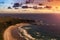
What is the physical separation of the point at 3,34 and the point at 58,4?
54 cm

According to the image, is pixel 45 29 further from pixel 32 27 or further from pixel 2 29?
pixel 2 29

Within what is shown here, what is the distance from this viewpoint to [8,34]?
132 cm

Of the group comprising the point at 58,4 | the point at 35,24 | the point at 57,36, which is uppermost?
the point at 58,4

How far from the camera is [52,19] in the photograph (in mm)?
1377

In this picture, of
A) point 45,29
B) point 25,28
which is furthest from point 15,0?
point 45,29

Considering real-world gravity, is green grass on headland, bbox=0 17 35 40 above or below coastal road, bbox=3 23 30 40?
above

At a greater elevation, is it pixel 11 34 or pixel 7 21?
pixel 7 21

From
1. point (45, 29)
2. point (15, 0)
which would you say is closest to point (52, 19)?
point (45, 29)

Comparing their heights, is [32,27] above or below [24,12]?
below

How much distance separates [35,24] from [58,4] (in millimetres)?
265

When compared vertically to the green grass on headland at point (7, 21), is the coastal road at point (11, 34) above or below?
below

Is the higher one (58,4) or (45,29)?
(58,4)

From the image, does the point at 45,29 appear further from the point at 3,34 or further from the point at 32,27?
the point at 3,34

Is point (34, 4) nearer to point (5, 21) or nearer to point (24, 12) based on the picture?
point (24, 12)
